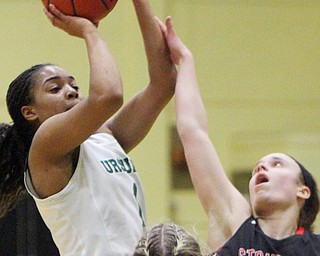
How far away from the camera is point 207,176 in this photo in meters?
2.79

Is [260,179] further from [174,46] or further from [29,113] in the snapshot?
[29,113]

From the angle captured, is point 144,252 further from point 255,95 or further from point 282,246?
point 255,95

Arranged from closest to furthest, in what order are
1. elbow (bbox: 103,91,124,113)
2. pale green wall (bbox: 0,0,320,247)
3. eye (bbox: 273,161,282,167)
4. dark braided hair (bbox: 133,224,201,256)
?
dark braided hair (bbox: 133,224,201,256) < elbow (bbox: 103,91,124,113) < eye (bbox: 273,161,282,167) < pale green wall (bbox: 0,0,320,247)

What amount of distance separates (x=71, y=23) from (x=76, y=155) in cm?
42

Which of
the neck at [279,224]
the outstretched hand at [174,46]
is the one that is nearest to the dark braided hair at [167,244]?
the neck at [279,224]

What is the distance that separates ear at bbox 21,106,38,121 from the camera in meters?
2.82

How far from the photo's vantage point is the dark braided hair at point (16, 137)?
9.36 ft

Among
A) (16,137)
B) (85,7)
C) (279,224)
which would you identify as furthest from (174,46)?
(279,224)

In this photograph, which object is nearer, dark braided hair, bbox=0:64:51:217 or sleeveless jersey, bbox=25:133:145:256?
sleeveless jersey, bbox=25:133:145:256

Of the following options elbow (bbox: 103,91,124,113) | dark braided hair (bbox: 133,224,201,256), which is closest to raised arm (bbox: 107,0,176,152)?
elbow (bbox: 103,91,124,113)

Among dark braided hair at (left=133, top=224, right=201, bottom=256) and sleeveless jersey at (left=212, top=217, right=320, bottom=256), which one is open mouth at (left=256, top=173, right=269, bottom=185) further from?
dark braided hair at (left=133, top=224, right=201, bottom=256)

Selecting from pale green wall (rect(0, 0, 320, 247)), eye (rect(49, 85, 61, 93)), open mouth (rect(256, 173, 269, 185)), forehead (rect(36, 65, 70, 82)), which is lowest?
pale green wall (rect(0, 0, 320, 247))

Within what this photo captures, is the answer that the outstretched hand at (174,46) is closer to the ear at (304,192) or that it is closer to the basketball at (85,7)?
the basketball at (85,7)

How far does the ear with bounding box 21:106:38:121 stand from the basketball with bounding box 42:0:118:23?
13.0 inches
